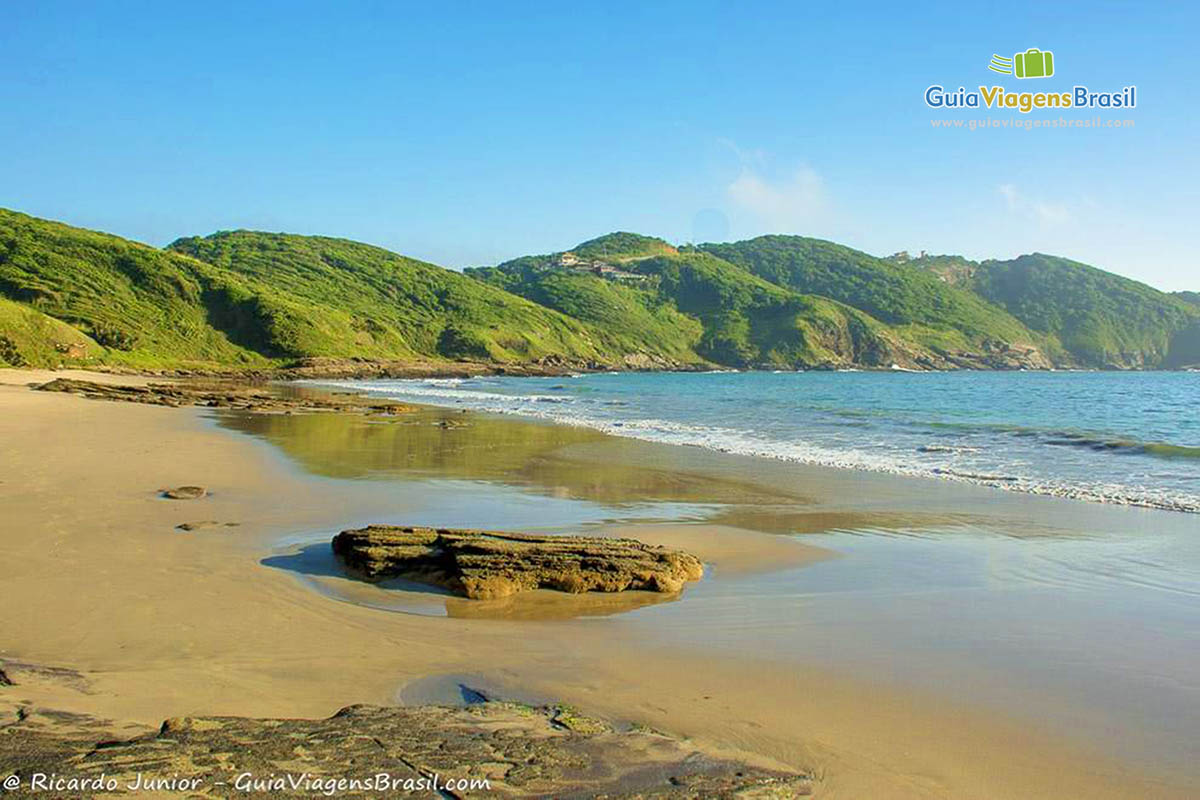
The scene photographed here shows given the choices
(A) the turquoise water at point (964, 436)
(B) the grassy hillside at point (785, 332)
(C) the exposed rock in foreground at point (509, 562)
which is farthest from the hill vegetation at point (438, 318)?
(C) the exposed rock in foreground at point (509, 562)

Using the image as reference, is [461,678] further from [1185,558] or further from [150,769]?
[1185,558]

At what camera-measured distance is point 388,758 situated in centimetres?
374

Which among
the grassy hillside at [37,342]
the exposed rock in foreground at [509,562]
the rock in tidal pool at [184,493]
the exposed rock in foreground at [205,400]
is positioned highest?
the grassy hillside at [37,342]

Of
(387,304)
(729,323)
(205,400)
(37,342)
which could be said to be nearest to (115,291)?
(37,342)

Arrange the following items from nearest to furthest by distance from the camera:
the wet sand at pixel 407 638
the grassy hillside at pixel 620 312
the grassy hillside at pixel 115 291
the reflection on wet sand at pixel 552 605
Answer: the wet sand at pixel 407 638 → the reflection on wet sand at pixel 552 605 → the grassy hillside at pixel 115 291 → the grassy hillside at pixel 620 312

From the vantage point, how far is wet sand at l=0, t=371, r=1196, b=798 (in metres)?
4.44

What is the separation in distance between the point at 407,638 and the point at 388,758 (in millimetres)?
2647

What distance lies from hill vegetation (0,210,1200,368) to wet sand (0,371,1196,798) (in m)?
52.3

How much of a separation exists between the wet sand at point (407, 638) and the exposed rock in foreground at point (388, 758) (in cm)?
37

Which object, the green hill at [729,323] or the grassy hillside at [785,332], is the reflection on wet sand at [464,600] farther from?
the grassy hillside at [785,332]

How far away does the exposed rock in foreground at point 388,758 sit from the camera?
3410 millimetres

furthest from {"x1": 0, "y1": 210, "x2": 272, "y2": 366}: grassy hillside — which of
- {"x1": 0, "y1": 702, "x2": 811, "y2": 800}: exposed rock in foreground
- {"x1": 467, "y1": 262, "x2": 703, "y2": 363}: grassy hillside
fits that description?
{"x1": 0, "y1": 702, "x2": 811, "y2": 800}: exposed rock in foreground

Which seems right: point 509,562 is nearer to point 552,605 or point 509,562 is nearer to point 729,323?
point 552,605

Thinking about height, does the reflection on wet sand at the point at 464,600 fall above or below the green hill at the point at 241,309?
below
